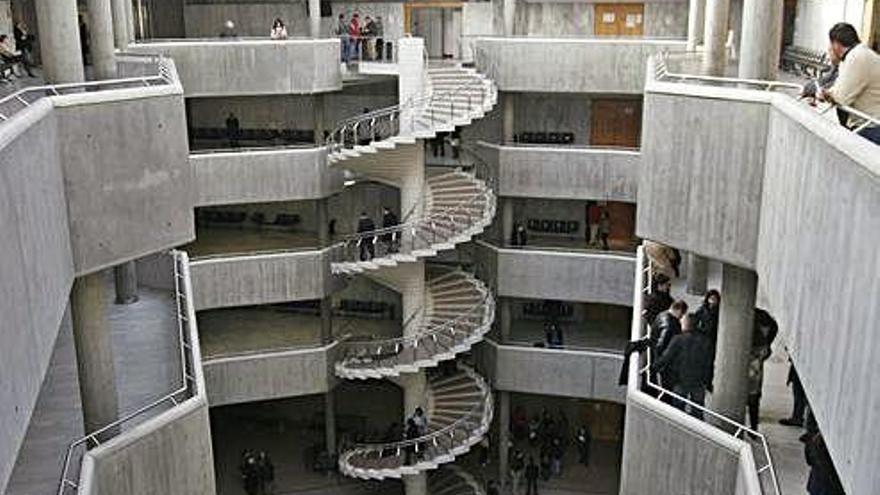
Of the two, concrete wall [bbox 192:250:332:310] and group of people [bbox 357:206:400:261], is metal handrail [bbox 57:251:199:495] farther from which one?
group of people [bbox 357:206:400:261]

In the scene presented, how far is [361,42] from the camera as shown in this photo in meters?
28.8

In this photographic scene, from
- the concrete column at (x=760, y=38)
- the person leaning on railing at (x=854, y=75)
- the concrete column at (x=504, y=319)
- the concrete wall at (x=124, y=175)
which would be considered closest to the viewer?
the person leaning on railing at (x=854, y=75)

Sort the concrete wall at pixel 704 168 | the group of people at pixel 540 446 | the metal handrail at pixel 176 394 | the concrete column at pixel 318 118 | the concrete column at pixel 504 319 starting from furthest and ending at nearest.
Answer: the concrete column at pixel 504 319 → the concrete column at pixel 318 118 → the group of people at pixel 540 446 → the concrete wall at pixel 704 168 → the metal handrail at pixel 176 394

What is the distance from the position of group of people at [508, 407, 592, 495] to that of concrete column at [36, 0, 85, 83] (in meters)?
17.4

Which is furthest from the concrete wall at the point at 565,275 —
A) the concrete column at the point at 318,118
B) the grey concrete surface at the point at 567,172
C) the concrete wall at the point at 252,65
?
the concrete wall at the point at 252,65

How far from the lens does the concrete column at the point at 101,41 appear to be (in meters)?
17.8

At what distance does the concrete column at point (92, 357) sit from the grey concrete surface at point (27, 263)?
234cm

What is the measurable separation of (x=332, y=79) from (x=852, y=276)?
21085 mm

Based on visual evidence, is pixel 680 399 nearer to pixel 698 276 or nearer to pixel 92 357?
pixel 698 276

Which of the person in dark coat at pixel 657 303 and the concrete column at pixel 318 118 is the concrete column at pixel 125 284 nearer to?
the concrete column at pixel 318 118

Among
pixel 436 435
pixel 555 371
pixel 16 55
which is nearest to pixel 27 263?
pixel 16 55

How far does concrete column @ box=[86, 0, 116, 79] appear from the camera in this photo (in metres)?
17.8

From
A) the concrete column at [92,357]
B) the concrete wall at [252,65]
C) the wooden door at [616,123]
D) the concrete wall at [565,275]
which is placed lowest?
the concrete wall at [565,275]

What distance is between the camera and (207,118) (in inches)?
1240
